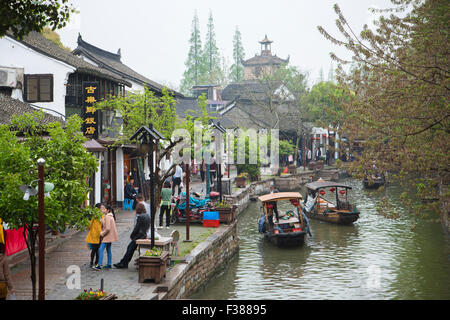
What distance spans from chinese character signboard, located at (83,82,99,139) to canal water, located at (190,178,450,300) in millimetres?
7512

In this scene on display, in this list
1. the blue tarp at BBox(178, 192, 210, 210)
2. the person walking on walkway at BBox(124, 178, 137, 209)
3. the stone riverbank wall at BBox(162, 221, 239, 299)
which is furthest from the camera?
the person walking on walkway at BBox(124, 178, 137, 209)

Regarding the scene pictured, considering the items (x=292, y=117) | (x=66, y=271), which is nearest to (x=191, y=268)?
(x=66, y=271)

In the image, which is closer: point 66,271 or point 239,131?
point 66,271

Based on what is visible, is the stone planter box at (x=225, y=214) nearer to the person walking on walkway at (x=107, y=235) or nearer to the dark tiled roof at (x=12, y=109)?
the dark tiled roof at (x=12, y=109)

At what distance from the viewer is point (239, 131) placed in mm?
38906

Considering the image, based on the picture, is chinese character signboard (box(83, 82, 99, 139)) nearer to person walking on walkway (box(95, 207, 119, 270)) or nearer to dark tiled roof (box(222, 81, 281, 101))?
person walking on walkway (box(95, 207, 119, 270))

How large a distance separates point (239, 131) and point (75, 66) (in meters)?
19.8

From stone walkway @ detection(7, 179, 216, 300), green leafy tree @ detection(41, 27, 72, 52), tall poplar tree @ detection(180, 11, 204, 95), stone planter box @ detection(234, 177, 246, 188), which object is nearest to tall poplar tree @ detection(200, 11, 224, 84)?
tall poplar tree @ detection(180, 11, 204, 95)

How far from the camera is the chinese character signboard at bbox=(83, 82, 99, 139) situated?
20.3m

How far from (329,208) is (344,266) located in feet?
31.6

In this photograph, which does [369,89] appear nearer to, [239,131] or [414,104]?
[414,104]

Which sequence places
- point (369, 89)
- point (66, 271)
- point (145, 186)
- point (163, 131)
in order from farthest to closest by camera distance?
1. point (145, 186)
2. point (163, 131)
3. point (369, 89)
4. point (66, 271)

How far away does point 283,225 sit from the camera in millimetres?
21703

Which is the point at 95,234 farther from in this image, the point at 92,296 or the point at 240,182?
the point at 240,182
